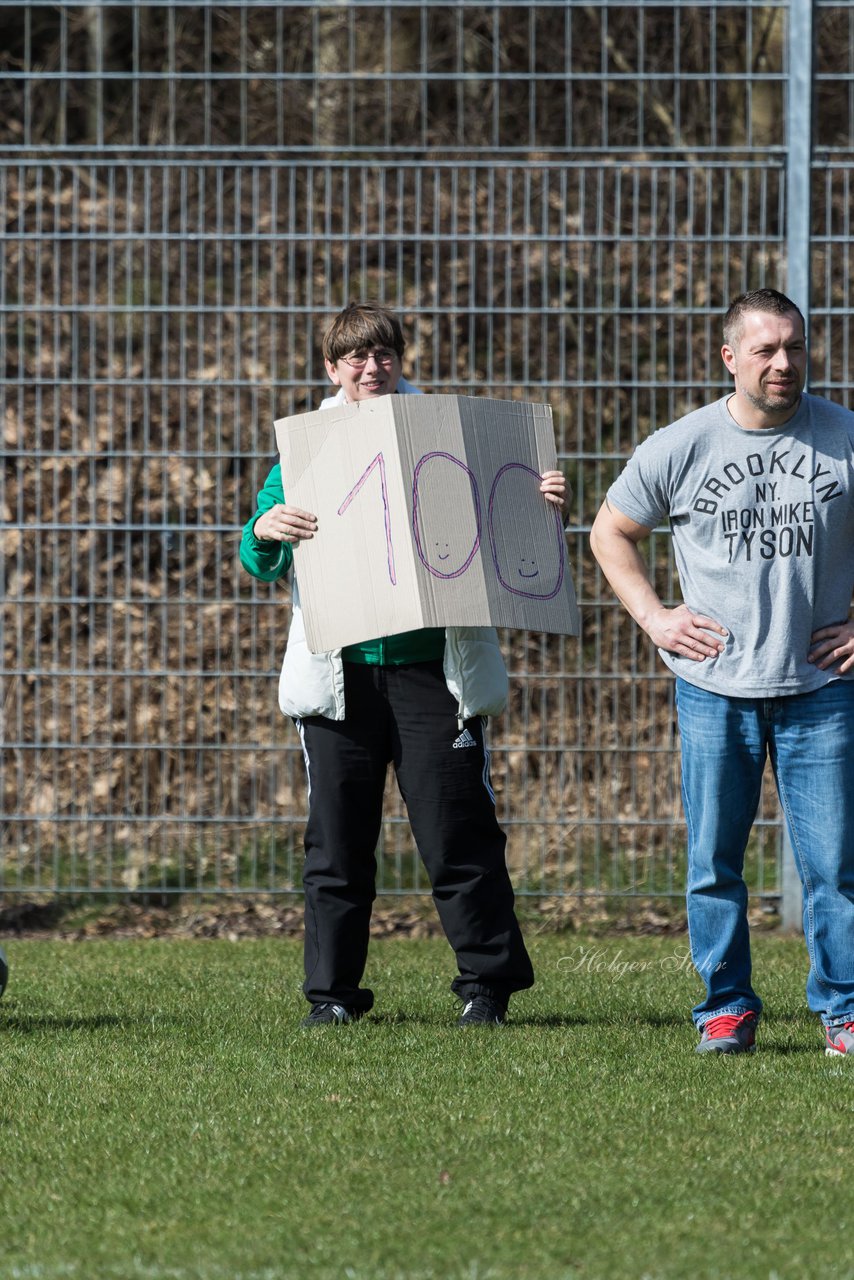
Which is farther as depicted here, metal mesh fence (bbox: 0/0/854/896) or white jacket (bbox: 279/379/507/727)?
metal mesh fence (bbox: 0/0/854/896)

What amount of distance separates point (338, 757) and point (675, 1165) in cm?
167

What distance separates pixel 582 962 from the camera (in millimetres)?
6176

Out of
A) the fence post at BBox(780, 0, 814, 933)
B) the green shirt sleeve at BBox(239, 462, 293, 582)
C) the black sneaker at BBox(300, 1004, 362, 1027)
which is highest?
the fence post at BBox(780, 0, 814, 933)

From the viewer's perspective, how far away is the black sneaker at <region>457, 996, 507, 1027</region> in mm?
4734

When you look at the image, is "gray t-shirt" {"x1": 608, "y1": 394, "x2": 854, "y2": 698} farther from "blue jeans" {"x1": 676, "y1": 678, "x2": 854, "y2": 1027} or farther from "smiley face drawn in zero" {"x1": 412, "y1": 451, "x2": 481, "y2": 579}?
"smiley face drawn in zero" {"x1": 412, "y1": 451, "x2": 481, "y2": 579}

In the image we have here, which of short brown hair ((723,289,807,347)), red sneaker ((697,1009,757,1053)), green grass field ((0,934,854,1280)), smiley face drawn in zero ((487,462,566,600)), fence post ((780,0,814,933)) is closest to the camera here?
green grass field ((0,934,854,1280))

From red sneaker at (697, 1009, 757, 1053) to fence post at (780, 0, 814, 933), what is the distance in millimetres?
2353

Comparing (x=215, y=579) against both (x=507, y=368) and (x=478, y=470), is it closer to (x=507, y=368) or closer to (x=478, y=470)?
(x=507, y=368)

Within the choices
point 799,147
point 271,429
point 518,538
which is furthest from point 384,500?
point 799,147

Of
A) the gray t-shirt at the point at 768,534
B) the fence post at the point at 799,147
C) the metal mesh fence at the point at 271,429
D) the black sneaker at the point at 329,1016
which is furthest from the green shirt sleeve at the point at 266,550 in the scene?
the fence post at the point at 799,147

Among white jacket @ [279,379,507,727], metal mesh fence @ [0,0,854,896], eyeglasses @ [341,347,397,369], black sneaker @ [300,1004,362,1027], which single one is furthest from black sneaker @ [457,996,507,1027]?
metal mesh fence @ [0,0,854,896]

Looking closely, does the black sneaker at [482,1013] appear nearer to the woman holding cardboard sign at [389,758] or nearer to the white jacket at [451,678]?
the woman holding cardboard sign at [389,758]

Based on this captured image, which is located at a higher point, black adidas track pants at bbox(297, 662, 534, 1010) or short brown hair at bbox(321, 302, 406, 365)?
short brown hair at bbox(321, 302, 406, 365)

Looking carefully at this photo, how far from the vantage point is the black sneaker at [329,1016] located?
476 centimetres
